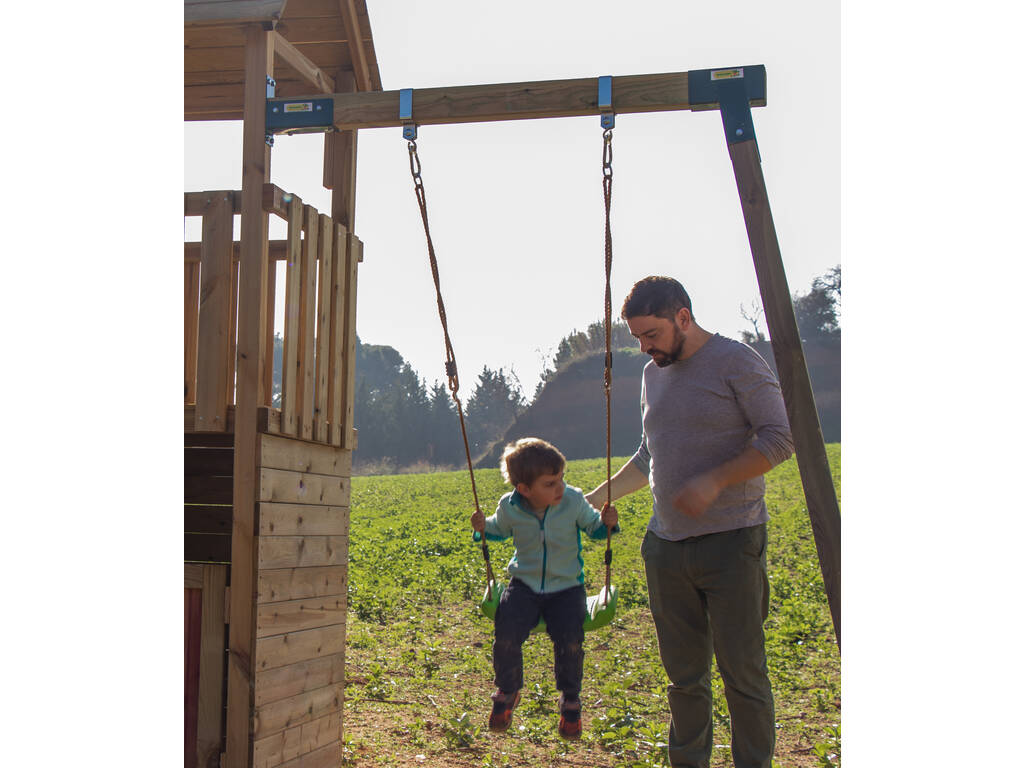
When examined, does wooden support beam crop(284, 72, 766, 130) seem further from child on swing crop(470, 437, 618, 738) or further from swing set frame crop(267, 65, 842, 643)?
child on swing crop(470, 437, 618, 738)

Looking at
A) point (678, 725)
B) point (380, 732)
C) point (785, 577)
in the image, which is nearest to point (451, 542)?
point (785, 577)

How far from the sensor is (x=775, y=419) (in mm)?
3975

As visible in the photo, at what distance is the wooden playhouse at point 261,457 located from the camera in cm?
443

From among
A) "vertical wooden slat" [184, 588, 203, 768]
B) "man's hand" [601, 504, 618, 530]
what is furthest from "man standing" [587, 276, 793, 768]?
"vertical wooden slat" [184, 588, 203, 768]

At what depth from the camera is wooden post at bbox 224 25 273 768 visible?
4.38 metres

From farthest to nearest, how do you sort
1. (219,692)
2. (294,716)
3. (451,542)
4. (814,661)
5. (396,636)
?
(451,542)
(396,636)
(814,661)
(294,716)
(219,692)

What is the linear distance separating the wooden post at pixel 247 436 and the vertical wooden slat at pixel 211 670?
6 centimetres

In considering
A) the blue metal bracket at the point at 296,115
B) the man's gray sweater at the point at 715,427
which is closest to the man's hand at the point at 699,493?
the man's gray sweater at the point at 715,427

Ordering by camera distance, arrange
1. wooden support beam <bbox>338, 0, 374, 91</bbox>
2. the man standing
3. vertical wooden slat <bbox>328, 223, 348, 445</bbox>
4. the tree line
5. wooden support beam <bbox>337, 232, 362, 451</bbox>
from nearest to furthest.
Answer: the man standing
vertical wooden slat <bbox>328, 223, 348, 445</bbox>
wooden support beam <bbox>337, 232, 362, 451</bbox>
wooden support beam <bbox>338, 0, 374, 91</bbox>
the tree line

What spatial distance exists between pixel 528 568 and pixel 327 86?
303 cm

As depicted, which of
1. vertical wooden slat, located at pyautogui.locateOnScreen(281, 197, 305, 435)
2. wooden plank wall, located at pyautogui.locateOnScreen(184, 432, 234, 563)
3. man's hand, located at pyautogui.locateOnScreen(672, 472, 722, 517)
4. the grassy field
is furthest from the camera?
the grassy field

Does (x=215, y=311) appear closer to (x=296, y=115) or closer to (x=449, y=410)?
(x=296, y=115)

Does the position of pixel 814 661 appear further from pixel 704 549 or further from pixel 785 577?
pixel 704 549

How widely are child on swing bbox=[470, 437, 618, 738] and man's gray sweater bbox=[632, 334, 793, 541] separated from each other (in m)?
0.70
